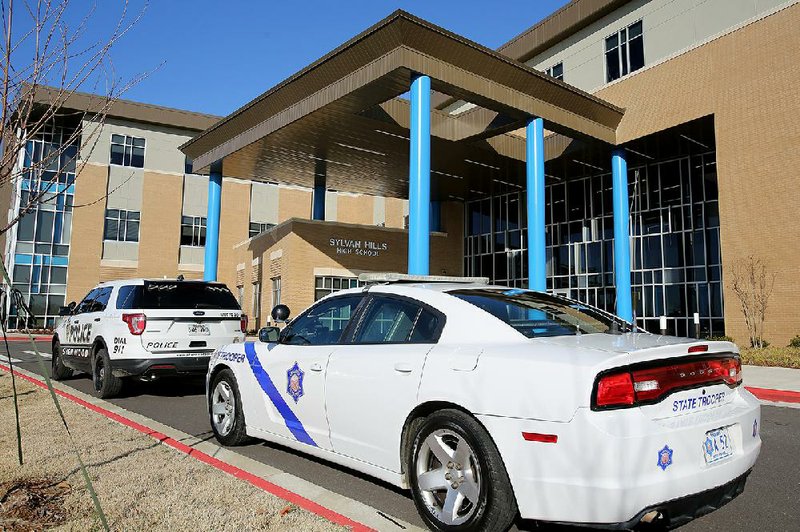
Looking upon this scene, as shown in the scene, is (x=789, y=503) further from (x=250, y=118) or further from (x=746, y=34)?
(x=250, y=118)

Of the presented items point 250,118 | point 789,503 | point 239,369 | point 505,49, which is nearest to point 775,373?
point 789,503

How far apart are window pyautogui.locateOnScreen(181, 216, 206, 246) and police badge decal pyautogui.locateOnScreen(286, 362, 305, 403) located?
3984cm

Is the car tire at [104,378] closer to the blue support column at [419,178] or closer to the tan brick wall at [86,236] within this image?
the blue support column at [419,178]

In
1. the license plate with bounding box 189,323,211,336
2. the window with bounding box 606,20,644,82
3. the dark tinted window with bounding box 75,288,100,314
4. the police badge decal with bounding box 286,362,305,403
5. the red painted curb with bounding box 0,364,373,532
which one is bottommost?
the red painted curb with bounding box 0,364,373,532

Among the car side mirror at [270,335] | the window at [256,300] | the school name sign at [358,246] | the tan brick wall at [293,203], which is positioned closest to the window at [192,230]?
the tan brick wall at [293,203]

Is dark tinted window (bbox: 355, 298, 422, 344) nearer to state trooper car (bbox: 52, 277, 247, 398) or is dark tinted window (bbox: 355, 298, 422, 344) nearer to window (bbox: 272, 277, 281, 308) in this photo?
state trooper car (bbox: 52, 277, 247, 398)

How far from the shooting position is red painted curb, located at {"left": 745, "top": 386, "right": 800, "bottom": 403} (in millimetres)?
9452

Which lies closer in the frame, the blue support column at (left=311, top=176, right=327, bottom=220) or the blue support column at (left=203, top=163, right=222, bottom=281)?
the blue support column at (left=203, top=163, right=222, bottom=281)

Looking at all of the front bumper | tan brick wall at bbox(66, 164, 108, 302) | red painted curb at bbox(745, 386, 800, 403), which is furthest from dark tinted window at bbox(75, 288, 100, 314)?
tan brick wall at bbox(66, 164, 108, 302)

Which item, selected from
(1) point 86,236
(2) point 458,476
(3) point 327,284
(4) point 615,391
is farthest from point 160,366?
(1) point 86,236

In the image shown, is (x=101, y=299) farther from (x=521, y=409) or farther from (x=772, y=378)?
(x=772, y=378)

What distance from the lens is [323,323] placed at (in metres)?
5.05

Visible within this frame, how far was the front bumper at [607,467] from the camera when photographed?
285 centimetres

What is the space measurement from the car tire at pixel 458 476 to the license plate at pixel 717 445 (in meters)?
1.06
